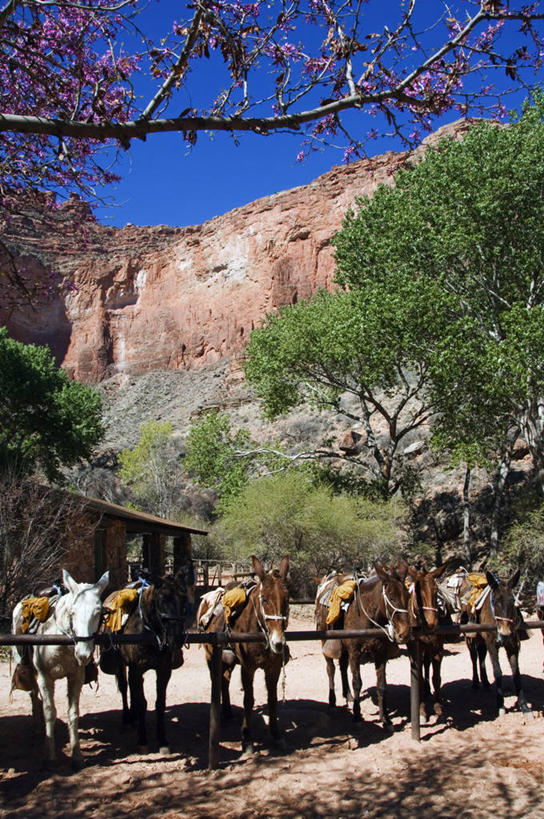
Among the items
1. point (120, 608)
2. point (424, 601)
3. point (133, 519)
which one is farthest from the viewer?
point (133, 519)

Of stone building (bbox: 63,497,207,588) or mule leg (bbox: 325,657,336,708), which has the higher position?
stone building (bbox: 63,497,207,588)

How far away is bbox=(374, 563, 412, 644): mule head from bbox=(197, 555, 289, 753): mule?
124 cm

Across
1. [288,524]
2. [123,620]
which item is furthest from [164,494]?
[123,620]

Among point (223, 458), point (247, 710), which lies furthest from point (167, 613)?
point (223, 458)

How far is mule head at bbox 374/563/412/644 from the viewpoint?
276 inches

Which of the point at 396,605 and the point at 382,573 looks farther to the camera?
the point at 382,573

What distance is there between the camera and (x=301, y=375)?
93.8 ft

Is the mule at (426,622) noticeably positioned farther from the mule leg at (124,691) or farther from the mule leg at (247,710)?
the mule leg at (124,691)

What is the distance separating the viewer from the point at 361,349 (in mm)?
24547

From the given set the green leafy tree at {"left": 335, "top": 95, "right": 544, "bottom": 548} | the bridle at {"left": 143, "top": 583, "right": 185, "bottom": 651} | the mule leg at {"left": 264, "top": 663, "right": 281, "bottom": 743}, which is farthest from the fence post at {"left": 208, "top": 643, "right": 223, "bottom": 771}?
the green leafy tree at {"left": 335, "top": 95, "right": 544, "bottom": 548}

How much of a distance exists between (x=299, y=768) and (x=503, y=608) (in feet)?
10.9

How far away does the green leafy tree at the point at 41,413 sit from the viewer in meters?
33.8

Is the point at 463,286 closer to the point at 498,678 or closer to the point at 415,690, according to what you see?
the point at 498,678

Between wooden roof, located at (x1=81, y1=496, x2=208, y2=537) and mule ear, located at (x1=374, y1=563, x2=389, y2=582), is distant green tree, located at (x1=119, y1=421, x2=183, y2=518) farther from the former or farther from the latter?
mule ear, located at (x1=374, y1=563, x2=389, y2=582)
